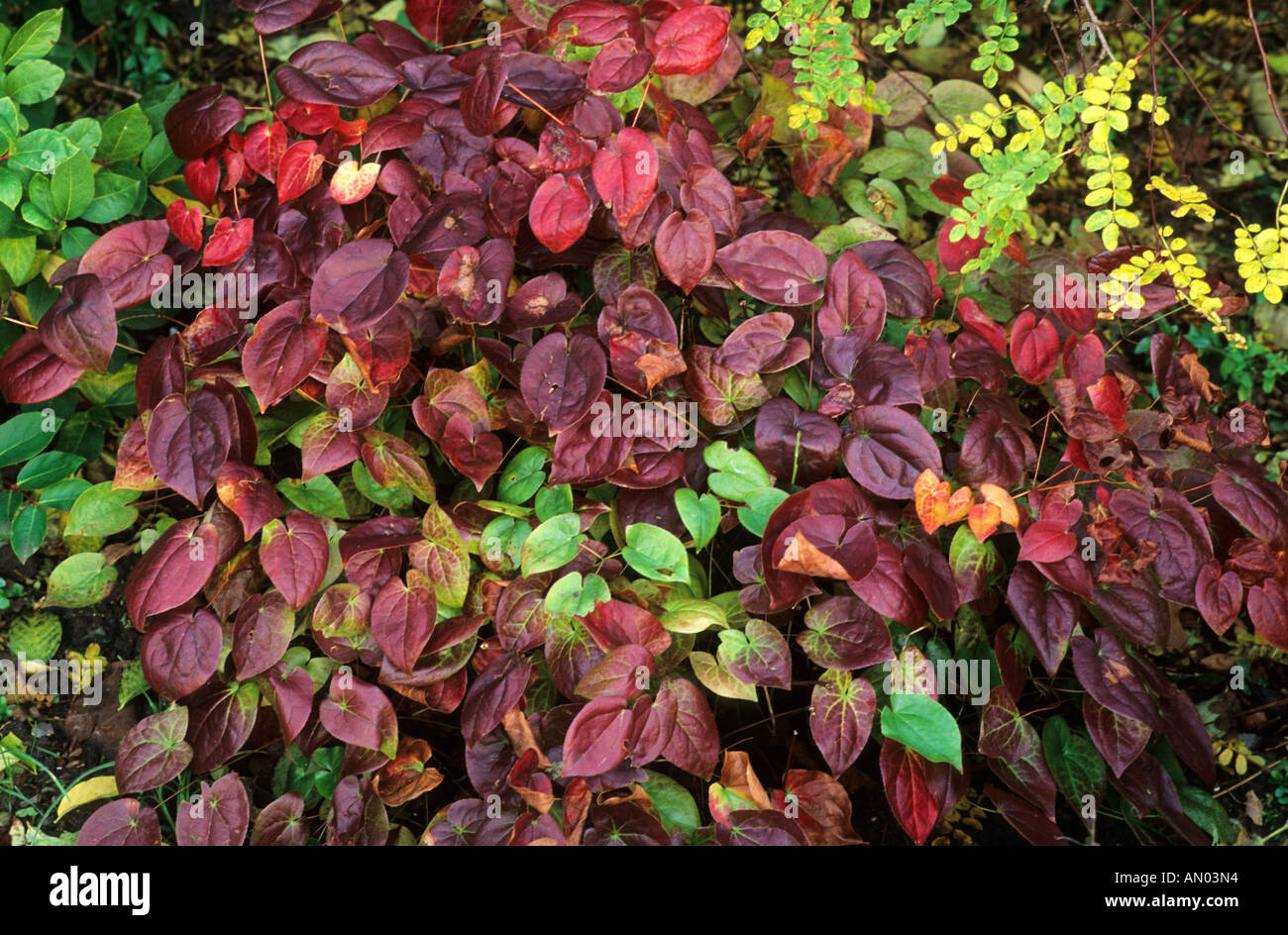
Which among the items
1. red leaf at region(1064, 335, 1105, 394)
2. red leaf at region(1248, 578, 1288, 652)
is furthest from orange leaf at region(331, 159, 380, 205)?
red leaf at region(1248, 578, 1288, 652)

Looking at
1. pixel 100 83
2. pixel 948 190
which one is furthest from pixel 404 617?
pixel 100 83

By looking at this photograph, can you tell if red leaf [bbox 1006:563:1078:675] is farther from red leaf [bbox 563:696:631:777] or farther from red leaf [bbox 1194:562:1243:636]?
red leaf [bbox 563:696:631:777]

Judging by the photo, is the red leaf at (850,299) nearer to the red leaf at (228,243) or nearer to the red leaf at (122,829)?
the red leaf at (228,243)

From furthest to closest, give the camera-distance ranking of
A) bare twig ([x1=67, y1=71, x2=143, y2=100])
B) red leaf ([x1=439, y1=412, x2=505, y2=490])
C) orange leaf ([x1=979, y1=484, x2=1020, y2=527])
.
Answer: bare twig ([x1=67, y1=71, x2=143, y2=100]), red leaf ([x1=439, y1=412, x2=505, y2=490]), orange leaf ([x1=979, y1=484, x2=1020, y2=527])

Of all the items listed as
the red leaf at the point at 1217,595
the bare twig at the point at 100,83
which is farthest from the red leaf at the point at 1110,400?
the bare twig at the point at 100,83

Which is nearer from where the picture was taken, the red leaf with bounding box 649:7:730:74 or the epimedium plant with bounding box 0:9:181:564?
the red leaf with bounding box 649:7:730:74

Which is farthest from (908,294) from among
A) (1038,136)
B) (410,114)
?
(410,114)

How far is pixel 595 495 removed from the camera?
1.79m

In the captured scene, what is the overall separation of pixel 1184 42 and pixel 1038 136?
1.67 m

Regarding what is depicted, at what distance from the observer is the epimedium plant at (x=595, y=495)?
5.19 feet

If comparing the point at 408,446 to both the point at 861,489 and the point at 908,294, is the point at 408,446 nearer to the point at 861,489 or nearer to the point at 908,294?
the point at 861,489

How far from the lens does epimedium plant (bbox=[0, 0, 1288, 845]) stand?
5.19 feet

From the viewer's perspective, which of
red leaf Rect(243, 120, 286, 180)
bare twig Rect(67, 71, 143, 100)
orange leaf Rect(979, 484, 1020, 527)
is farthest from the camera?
bare twig Rect(67, 71, 143, 100)

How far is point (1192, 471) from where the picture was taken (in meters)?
1.79
